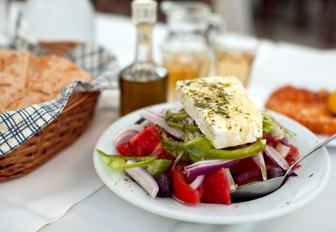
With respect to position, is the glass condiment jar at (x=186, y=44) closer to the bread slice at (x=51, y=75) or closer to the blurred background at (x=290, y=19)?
the bread slice at (x=51, y=75)

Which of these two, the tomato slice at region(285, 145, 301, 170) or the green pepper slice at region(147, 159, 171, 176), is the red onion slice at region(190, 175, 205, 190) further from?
the tomato slice at region(285, 145, 301, 170)

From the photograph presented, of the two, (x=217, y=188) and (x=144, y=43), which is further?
(x=144, y=43)

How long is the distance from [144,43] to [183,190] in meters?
0.41

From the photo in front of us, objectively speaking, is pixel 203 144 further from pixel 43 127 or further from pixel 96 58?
pixel 96 58

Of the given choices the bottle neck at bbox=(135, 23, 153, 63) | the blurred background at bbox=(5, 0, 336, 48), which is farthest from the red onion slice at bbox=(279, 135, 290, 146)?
the blurred background at bbox=(5, 0, 336, 48)

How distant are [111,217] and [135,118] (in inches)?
9.1

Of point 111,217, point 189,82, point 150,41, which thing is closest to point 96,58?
point 150,41

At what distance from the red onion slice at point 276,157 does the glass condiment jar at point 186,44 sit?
0.42 meters

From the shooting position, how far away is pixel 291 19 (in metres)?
3.85

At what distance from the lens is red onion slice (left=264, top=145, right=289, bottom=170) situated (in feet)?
2.34

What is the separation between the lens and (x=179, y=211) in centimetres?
60

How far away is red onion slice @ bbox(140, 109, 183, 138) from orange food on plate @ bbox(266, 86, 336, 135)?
330 millimetres

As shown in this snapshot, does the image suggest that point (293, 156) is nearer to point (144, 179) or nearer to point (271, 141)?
point (271, 141)

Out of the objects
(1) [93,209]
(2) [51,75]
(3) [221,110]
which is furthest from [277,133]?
(2) [51,75]
